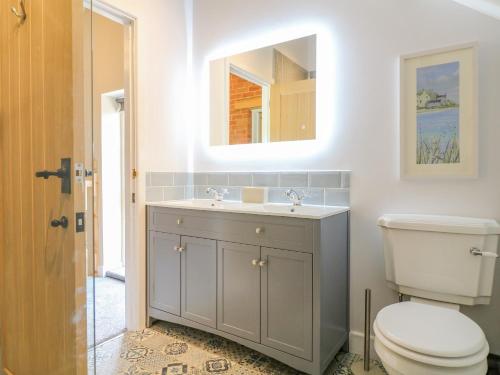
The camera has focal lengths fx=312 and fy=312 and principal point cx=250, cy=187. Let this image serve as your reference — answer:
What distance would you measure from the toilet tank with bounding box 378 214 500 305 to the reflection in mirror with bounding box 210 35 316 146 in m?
0.81

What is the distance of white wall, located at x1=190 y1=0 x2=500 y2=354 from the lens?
1518 millimetres

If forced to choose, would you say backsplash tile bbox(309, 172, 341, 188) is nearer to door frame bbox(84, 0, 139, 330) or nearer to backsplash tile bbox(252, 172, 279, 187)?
backsplash tile bbox(252, 172, 279, 187)

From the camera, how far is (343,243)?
1.78 meters

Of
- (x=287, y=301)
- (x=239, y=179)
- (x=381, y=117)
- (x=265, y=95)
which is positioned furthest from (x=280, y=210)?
(x=265, y=95)

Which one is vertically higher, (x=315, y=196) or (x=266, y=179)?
(x=266, y=179)

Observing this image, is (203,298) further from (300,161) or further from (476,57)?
(476,57)

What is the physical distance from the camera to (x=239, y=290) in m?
1.74

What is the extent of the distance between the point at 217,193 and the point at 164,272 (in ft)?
2.15

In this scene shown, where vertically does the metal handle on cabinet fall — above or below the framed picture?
below

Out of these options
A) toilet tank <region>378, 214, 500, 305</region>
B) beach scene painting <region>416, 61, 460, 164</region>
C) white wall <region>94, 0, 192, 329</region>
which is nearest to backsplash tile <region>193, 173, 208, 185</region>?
white wall <region>94, 0, 192, 329</region>

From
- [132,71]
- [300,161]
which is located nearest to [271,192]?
[300,161]

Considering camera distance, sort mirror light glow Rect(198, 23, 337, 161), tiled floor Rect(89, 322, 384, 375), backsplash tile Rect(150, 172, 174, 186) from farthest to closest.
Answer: backsplash tile Rect(150, 172, 174, 186)
mirror light glow Rect(198, 23, 337, 161)
tiled floor Rect(89, 322, 384, 375)

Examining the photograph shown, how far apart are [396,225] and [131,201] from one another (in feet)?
5.32

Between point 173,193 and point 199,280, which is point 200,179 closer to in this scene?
point 173,193
